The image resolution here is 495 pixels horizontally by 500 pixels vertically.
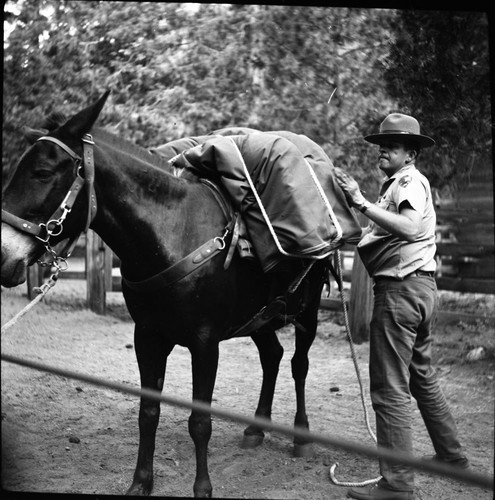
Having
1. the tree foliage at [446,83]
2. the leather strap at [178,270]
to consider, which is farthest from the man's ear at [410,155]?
the tree foliage at [446,83]

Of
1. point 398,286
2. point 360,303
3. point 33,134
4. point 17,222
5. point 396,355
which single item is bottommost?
point 360,303

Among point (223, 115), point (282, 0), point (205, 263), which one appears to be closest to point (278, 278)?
point (205, 263)

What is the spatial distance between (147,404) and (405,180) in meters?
1.61

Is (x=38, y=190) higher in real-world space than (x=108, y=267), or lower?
higher

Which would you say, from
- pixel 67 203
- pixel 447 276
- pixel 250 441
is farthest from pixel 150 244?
pixel 447 276

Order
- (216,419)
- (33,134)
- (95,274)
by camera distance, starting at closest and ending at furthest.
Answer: (33,134) → (216,419) → (95,274)

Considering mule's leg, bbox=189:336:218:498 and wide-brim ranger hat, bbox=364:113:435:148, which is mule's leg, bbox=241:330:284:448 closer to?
mule's leg, bbox=189:336:218:498

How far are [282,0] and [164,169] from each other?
3.03ft

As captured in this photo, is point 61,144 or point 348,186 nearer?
point 61,144

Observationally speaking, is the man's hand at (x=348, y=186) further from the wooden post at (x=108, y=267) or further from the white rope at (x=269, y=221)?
the wooden post at (x=108, y=267)

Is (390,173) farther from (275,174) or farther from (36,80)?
(36,80)

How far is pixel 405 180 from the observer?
2879mm

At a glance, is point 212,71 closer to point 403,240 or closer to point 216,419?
point 216,419

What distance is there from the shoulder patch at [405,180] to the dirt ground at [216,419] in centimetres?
153
